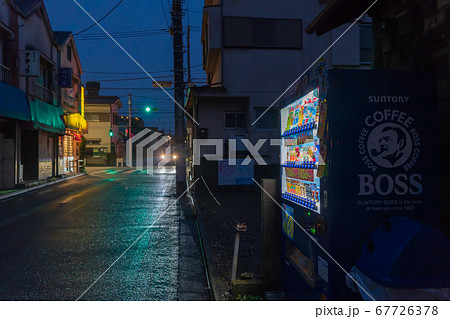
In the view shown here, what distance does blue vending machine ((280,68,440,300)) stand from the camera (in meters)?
3.12

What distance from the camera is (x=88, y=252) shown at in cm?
689

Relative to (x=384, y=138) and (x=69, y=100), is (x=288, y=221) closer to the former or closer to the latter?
(x=384, y=138)

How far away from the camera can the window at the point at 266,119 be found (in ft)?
57.7

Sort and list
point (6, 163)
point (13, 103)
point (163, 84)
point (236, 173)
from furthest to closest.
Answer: point (163, 84), point (6, 163), point (236, 173), point (13, 103)

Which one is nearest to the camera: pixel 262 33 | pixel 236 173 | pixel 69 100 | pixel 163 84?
pixel 236 173

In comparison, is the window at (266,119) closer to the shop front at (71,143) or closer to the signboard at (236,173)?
the signboard at (236,173)

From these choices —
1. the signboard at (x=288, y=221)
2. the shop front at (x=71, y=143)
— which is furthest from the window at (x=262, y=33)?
the shop front at (x=71, y=143)

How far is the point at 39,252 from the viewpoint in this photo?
6883 mm

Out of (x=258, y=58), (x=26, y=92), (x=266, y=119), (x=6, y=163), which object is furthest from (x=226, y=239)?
(x=26, y=92)

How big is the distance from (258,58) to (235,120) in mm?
3088

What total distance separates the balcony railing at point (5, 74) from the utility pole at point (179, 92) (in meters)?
8.07

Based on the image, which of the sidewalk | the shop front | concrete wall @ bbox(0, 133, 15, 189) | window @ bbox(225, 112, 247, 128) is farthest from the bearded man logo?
the shop front

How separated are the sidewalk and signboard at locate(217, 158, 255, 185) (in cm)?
192

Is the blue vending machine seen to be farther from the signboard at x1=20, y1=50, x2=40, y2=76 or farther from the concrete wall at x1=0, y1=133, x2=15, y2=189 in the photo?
the concrete wall at x1=0, y1=133, x2=15, y2=189
